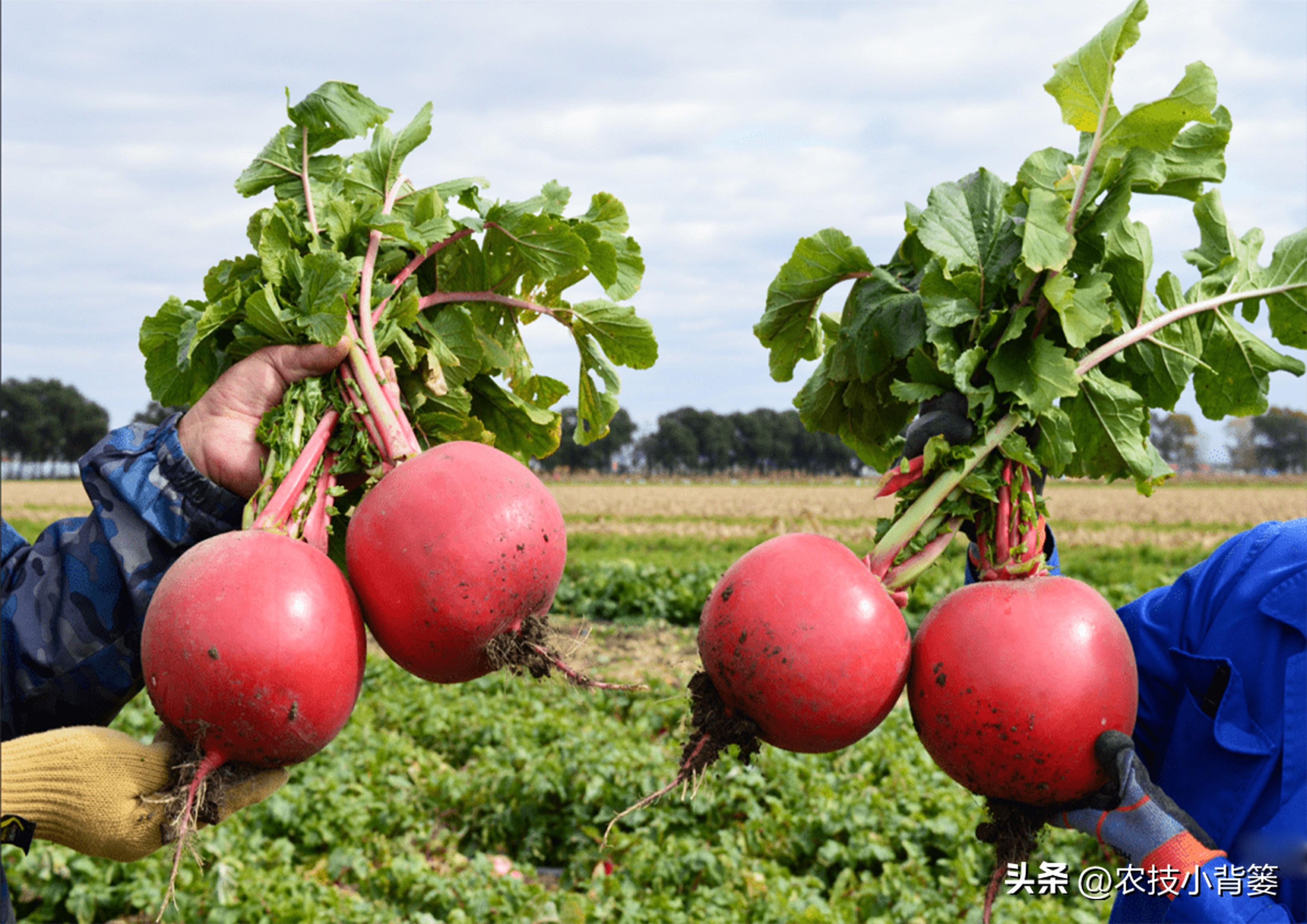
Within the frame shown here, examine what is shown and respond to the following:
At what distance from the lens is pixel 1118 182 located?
2.06 m

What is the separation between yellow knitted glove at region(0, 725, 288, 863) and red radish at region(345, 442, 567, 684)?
0.48 metres

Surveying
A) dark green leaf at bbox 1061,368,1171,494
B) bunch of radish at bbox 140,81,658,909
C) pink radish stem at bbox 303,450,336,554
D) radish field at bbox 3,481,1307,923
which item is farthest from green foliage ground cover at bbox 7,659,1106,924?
dark green leaf at bbox 1061,368,1171,494

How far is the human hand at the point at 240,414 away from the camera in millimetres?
2312

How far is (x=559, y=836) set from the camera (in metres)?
6.28

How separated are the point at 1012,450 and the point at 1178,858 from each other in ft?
3.16

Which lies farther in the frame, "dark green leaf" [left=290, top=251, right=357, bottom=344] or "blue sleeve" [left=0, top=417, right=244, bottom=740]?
"blue sleeve" [left=0, top=417, right=244, bottom=740]

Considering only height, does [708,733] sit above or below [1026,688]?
below

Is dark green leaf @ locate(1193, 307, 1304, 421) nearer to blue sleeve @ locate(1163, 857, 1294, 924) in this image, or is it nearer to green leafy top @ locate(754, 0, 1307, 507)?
green leafy top @ locate(754, 0, 1307, 507)

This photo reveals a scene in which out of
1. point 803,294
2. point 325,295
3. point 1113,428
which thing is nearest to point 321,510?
point 325,295

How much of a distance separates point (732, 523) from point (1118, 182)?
93.2 feet

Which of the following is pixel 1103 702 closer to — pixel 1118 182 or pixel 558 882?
pixel 1118 182

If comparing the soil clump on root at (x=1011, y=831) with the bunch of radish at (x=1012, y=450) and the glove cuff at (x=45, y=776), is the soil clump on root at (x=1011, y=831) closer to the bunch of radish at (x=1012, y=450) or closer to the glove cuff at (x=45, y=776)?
the bunch of radish at (x=1012, y=450)

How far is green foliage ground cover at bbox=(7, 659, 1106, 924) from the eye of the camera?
497 centimetres

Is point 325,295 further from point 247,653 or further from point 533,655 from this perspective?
point 533,655
